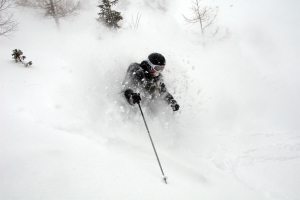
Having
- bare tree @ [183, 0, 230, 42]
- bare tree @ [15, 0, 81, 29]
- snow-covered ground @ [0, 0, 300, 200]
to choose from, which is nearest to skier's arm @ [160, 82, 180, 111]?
→ snow-covered ground @ [0, 0, 300, 200]

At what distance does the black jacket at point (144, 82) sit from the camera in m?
4.73

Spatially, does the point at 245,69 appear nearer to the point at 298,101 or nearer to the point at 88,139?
the point at 298,101

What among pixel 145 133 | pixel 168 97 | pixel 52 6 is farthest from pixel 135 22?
pixel 145 133

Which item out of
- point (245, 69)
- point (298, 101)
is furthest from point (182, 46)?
point (298, 101)

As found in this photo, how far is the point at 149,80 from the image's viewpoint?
479 centimetres

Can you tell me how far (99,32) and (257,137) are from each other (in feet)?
55.8

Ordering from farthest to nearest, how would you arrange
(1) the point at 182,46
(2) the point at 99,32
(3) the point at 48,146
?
(2) the point at 99,32
(1) the point at 182,46
(3) the point at 48,146

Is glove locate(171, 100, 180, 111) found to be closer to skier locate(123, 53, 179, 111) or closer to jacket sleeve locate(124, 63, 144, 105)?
skier locate(123, 53, 179, 111)

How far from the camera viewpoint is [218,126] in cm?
634

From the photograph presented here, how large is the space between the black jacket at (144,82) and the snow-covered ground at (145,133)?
2.07ft

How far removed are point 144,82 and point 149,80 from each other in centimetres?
15

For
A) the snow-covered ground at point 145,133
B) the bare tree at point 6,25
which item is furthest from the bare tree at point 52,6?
the snow-covered ground at point 145,133

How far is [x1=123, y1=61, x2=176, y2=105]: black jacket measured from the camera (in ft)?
15.5

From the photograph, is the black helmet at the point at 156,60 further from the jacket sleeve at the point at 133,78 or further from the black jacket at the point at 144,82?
the jacket sleeve at the point at 133,78
